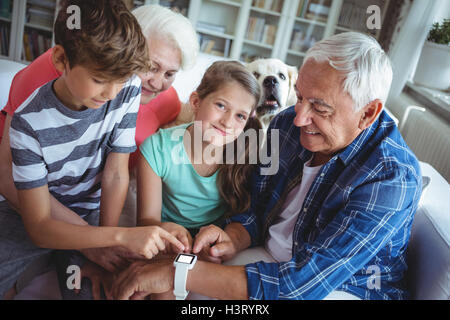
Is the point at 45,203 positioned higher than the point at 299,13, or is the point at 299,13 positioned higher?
the point at 299,13

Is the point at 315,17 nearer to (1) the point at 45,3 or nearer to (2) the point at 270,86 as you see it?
(2) the point at 270,86

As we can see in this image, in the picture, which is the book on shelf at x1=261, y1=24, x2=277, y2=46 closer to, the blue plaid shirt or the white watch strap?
the blue plaid shirt

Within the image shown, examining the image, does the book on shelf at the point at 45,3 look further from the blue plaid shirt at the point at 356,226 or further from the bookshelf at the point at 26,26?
the blue plaid shirt at the point at 356,226

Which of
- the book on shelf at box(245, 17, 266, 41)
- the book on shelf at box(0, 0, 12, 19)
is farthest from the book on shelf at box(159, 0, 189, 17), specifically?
the book on shelf at box(0, 0, 12, 19)

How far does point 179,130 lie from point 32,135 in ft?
1.43

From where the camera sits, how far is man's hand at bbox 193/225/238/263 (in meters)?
0.95

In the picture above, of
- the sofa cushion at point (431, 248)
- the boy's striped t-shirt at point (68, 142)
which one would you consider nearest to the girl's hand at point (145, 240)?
the boy's striped t-shirt at point (68, 142)

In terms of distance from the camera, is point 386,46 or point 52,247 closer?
point 52,247

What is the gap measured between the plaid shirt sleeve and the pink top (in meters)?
0.68

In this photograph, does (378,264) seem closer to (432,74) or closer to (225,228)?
(225,228)

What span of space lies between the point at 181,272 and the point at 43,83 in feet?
2.25

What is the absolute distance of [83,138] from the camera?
3.02 ft

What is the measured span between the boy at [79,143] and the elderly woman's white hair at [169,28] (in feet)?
0.90
